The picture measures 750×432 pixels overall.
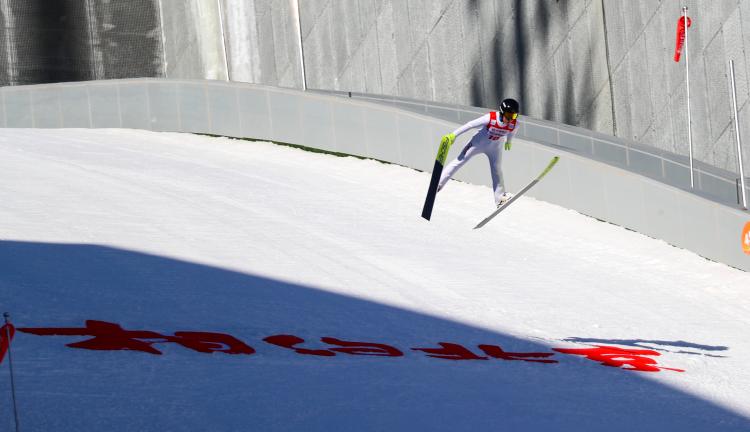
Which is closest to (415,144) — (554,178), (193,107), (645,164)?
(554,178)

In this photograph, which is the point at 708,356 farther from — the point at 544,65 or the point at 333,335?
the point at 544,65

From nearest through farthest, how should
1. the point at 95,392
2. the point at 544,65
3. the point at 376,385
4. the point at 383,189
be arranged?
the point at 95,392 < the point at 376,385 < the point at 383,189 < the point at 544,65

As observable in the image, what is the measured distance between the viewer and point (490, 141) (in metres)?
12.6

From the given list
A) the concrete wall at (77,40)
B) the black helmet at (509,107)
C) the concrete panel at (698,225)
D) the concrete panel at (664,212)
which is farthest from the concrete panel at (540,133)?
the concrete wall at (77,40)

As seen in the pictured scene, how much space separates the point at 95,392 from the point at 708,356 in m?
5.39

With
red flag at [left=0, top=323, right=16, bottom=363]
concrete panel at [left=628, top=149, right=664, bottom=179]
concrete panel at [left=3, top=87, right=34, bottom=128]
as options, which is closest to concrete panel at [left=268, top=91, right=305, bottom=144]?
concrete panel at [left=3, top=87, right=34, bottom=128]

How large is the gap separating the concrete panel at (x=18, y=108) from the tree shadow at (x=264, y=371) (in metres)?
11.5

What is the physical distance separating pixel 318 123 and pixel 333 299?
7971 mm

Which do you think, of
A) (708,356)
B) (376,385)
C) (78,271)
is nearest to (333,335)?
(376,385)

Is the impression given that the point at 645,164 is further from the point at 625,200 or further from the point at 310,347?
the point at 310,347

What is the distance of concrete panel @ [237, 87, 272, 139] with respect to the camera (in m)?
19.4

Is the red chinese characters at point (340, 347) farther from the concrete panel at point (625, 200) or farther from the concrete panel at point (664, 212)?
the concrete panel at point (625, 200)

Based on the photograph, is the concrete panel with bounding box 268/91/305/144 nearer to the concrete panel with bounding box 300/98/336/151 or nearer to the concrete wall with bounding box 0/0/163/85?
the concrete panel with bounding box 300/98/336/151

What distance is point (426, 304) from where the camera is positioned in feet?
37.0
